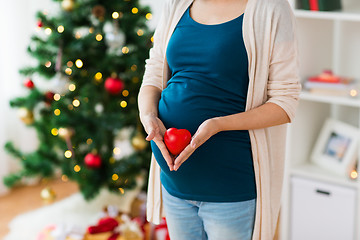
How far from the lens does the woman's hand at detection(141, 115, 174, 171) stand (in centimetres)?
121

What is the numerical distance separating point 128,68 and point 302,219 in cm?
110

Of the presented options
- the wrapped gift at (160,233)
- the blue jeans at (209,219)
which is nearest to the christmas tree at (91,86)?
the wrapped gift at (160,233)

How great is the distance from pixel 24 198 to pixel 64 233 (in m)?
0.93

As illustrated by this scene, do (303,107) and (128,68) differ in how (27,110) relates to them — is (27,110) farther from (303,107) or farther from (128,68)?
(303,107)

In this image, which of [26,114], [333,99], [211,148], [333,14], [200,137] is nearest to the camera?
[200,137]

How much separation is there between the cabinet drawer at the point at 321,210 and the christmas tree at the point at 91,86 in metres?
0.80

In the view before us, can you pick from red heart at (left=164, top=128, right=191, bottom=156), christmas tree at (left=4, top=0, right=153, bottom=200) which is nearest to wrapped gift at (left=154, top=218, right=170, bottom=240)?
christmas tree at (left=4, top=0, right=153, bottom=200)

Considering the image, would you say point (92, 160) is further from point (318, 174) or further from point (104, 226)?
point (318, 174)

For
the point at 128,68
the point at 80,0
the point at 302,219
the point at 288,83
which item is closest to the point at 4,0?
the point at 80,0

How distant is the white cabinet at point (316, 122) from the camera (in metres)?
2.22

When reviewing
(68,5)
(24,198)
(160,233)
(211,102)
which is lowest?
(24,198)

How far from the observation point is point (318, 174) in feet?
7.47

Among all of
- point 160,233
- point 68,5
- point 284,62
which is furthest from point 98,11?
point 284,62

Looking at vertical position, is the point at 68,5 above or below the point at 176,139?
above
